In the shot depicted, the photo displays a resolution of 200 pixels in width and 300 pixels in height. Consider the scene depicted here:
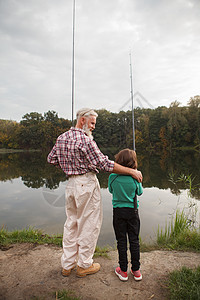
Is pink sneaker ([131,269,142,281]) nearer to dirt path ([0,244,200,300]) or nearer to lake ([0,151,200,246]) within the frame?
dirt path ([0,244,200,300])

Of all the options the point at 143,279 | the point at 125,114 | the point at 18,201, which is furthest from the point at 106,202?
the point at 125,114

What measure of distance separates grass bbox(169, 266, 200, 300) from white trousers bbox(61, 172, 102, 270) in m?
0.95

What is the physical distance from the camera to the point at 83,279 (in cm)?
231

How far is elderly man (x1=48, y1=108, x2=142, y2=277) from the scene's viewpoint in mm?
2172

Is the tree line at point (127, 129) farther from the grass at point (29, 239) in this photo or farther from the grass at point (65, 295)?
the grass at point (65, 295)

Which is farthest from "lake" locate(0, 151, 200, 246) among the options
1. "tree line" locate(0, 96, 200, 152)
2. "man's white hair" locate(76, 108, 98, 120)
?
"tree line" locate(0, 96, 200, 152)

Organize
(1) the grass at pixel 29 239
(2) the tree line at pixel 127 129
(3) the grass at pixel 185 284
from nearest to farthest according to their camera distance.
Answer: (3) the grass at pixel 185 284, (1) the grass at pixel 29 239, (2) the tree line at pixel 127 129

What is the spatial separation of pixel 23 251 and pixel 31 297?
1204mm

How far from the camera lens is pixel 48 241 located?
352cm

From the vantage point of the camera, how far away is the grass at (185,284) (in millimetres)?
1965

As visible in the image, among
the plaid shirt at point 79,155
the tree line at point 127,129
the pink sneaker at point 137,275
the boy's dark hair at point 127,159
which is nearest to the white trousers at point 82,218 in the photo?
the plaid shirt at point 79,155

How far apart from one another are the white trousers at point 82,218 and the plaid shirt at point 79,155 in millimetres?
110

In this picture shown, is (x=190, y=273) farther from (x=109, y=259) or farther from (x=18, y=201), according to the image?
(x=18, y=201)

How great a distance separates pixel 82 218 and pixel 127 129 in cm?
5036
